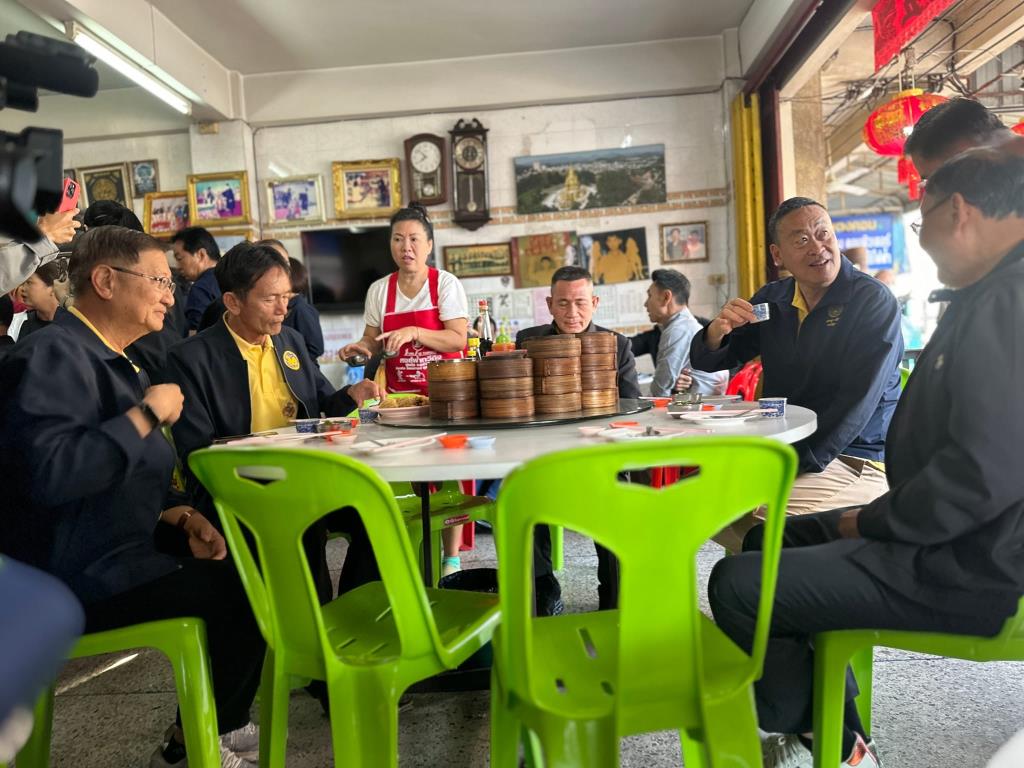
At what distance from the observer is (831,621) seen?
1458 mm

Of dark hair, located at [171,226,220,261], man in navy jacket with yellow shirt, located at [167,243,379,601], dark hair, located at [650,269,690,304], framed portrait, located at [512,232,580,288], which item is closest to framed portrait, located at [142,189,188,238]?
dark hair, located at [171,226,220,261]

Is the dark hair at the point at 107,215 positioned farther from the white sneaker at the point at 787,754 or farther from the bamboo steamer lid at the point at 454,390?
the white sneaker at the point at 787,754

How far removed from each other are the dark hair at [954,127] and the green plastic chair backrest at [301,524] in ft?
7.05

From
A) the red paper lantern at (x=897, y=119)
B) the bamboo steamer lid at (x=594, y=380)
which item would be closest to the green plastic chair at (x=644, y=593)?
the bamboo steamer lid at (x=594, y=380)

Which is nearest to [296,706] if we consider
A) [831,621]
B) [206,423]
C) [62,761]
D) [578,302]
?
[62,761]

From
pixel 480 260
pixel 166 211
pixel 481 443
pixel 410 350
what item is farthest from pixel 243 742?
pixel 166 211

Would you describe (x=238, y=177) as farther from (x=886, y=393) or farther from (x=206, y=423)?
(x=886, y=393)

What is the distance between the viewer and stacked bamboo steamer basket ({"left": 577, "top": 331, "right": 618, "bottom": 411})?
2.28m

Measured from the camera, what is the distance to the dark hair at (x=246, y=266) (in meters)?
2.44

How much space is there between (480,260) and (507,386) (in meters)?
5.03

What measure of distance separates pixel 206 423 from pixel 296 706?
927mm

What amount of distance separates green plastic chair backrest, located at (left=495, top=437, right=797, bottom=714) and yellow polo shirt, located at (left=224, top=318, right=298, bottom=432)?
1576 mm

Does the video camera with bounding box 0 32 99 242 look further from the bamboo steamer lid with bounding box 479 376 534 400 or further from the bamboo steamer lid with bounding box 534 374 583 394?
the bamboo steamer lid with bounding box 534 374 583 394

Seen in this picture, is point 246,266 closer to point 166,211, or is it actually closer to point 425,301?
point 425,301
